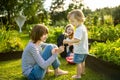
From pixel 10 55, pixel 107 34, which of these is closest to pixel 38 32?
pixel 10 55

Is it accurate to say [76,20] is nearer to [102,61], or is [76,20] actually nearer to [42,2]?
[102,61]

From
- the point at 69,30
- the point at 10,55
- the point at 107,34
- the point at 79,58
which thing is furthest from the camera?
the point at 107,34

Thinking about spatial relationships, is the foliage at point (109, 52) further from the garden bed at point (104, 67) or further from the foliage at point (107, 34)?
the foliage at point (107, 34)

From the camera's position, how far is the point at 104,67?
6.64 m

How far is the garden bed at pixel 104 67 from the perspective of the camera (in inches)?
245

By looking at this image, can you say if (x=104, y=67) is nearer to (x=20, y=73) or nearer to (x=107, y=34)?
(x=20, y=73)

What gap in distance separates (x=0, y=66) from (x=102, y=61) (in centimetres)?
274

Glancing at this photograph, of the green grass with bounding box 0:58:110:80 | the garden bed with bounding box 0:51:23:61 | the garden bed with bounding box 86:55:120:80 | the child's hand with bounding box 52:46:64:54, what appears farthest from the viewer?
the garden bed with bounding box 0:51:23:61

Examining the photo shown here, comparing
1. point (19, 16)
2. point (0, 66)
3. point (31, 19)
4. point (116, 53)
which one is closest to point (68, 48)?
point (0, 66)

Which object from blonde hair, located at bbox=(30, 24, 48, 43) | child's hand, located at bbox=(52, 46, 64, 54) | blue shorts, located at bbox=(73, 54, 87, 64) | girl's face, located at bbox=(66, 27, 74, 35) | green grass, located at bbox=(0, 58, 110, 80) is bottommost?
green grass, located at bbox=(0, 58, 110, 80)

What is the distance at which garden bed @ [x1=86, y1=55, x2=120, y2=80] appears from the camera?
20.4 ft

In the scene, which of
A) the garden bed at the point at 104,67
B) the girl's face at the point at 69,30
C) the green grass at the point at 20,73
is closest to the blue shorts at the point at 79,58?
the green grass at the point at 20,73

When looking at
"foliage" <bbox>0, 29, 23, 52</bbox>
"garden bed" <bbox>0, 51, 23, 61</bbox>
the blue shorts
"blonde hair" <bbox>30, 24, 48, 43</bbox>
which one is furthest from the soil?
"foliage" <bbox>0, 29, 23, 52</bbox>

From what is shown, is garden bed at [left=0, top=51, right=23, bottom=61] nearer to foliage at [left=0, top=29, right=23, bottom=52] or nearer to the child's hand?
foliage at [left=0, top=29, right=23, bottom=52]
